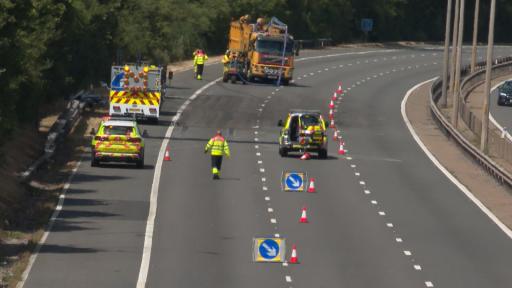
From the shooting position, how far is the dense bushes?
45406 millimetres

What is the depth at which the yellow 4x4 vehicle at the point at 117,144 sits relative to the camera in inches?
2016

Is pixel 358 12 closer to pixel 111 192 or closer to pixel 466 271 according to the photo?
pixel 111 192

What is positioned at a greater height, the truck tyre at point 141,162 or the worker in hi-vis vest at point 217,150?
the worker in hi-vis vest at point 217,150

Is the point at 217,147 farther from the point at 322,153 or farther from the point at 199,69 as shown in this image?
the point at 199,69

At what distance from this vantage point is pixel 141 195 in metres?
46.0

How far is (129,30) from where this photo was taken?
9206cm

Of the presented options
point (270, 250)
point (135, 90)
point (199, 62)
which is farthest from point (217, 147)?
point (199, 62)

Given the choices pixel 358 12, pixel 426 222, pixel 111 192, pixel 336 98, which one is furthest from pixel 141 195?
pixel 358 12

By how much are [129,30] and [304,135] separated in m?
37.9

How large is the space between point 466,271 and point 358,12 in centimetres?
10920

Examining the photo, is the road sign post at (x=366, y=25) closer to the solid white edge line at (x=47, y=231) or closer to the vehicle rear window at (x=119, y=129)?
the solid white edge line at (x=47, y=231)

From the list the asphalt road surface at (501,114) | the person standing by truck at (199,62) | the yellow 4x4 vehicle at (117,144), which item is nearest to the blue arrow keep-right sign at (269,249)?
the yellow 4x4 vehicle at (117,144)

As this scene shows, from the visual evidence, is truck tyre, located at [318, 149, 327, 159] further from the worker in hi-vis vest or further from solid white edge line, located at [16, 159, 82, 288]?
solid white edge line, located at [16, 159, 82, 288]

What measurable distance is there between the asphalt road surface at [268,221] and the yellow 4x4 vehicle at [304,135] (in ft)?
2.00
